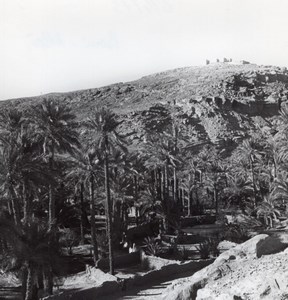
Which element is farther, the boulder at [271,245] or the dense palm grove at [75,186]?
the boulder at [271,245]

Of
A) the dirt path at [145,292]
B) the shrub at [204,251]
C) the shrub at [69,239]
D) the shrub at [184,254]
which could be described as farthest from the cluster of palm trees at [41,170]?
the shrub at [204,251]

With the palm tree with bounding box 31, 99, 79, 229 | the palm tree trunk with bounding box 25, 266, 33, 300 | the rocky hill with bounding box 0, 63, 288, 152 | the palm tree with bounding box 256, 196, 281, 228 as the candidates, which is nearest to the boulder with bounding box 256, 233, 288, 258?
the palm tree trunk with bounding box 25, 266, 33, 300

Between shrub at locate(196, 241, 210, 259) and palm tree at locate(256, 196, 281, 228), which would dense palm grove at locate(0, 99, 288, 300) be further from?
shrub at locate(196, 241, 210, 259)

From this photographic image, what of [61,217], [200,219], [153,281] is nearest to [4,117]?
[61,217]

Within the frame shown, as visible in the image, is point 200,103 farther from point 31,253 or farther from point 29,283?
point 31,253

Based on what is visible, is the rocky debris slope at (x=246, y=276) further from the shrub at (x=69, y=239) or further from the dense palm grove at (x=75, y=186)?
the shrub at (x=69, y=239)

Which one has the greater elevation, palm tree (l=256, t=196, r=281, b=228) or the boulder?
the boulder
